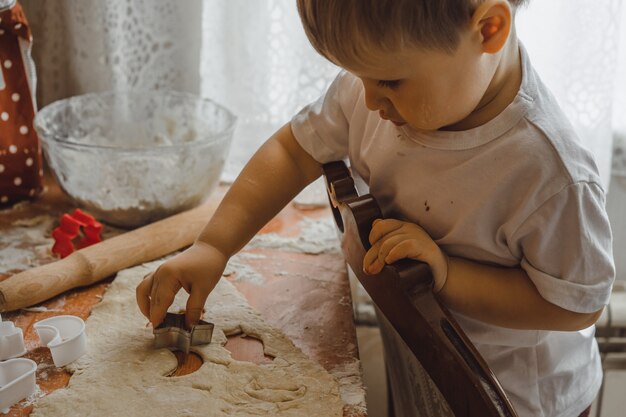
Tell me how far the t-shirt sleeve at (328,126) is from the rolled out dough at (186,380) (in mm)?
225

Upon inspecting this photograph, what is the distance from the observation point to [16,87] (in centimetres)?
113

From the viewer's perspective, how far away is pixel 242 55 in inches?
48.0

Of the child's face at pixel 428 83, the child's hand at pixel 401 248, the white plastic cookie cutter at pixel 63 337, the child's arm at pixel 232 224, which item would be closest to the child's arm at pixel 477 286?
the child's hand at pixel 401 248

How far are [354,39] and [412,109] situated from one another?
105 millimetres

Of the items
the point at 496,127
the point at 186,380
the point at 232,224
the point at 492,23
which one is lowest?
the point at 186,380

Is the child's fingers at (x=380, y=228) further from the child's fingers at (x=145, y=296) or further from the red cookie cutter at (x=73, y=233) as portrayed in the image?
the red cookie cutter at (x=73, y=233)

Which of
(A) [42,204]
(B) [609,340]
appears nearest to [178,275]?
(A) [42,204]

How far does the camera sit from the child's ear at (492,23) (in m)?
0.63

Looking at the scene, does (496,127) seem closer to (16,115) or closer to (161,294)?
(161,294)

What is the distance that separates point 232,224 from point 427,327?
1.03 feet

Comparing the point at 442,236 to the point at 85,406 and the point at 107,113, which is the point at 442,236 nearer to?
the point at 85,406

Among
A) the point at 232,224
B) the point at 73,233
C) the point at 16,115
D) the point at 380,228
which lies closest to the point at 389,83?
the point at 380,228

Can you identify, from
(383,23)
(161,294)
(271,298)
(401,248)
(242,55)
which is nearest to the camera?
(383,23)

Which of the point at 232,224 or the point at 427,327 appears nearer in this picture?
the point at 427,327
